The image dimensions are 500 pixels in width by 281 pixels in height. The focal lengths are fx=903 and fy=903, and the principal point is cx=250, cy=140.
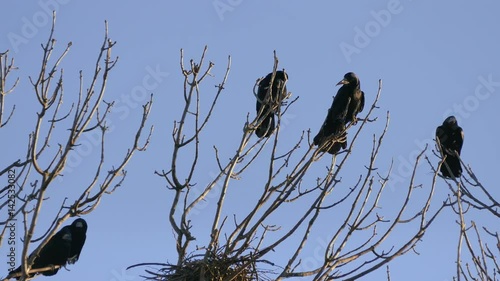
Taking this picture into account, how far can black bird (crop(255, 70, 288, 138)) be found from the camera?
6.84 meters

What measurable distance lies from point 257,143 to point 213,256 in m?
1.09

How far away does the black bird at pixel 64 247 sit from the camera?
10.2 meters

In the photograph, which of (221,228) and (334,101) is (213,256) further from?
(334,101)

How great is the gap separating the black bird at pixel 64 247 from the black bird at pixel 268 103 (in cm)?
266

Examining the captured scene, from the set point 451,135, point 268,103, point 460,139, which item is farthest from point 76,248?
point 460,139

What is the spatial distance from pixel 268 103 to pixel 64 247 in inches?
166

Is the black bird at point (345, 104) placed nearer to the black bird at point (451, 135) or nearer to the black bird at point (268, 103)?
the black bird at point (268, 103)

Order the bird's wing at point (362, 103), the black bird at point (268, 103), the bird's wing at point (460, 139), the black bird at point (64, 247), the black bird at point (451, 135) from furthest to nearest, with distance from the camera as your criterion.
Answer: the bird's wing at point (460, 139), the black bird at point (451, 135), the bird's wing at point (362, 103), the black bird at point (64, 247), the black bird at point (268, 103)

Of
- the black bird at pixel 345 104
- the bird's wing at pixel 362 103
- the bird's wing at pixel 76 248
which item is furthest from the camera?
the bird's wing at pixel 76 248

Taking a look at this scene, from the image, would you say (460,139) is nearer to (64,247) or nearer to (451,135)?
(451,135)

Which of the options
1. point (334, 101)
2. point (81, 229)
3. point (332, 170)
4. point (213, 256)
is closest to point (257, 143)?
point (332, 170)

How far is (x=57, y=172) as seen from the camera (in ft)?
18.0

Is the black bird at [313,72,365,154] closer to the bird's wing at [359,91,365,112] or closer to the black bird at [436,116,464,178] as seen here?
the bird's wing at [359,91,365,112]

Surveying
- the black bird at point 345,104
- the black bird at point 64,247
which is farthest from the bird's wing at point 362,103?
the black bird at point 64,247
